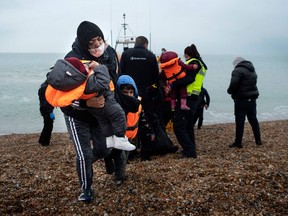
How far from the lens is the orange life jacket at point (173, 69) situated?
620 centimetres

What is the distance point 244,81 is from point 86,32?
16.3ft

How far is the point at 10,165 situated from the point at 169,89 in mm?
3648

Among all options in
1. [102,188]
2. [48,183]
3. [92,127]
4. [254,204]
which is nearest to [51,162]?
[48,183]

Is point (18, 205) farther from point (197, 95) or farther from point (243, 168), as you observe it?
point (197, 95)

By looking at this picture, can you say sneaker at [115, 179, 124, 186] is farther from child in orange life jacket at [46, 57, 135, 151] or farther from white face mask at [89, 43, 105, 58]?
white face mask at [89, 43, 105, 58]

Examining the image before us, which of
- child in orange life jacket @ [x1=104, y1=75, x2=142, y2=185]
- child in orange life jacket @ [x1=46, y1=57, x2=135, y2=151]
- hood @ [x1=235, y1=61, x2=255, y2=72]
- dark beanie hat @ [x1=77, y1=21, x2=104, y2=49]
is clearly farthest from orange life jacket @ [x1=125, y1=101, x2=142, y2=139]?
hood @ [x1=235, y1=61, x2=255, y2=72]

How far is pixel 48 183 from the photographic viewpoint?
4746 millimetres

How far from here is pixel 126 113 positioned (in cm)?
439

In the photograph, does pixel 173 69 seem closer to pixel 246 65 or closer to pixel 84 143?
pixel 246 65

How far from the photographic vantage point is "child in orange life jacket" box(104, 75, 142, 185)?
14.1ft

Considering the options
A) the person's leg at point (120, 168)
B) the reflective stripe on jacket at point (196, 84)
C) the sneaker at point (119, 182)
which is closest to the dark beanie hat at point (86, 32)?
the person's leg at point (120, 168)

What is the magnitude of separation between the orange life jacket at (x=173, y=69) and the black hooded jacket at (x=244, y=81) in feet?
6.18

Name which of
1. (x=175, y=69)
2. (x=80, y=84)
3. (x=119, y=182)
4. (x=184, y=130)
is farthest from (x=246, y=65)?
(x=80, y=84)

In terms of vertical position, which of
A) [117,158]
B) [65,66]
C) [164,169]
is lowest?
[164,169]
